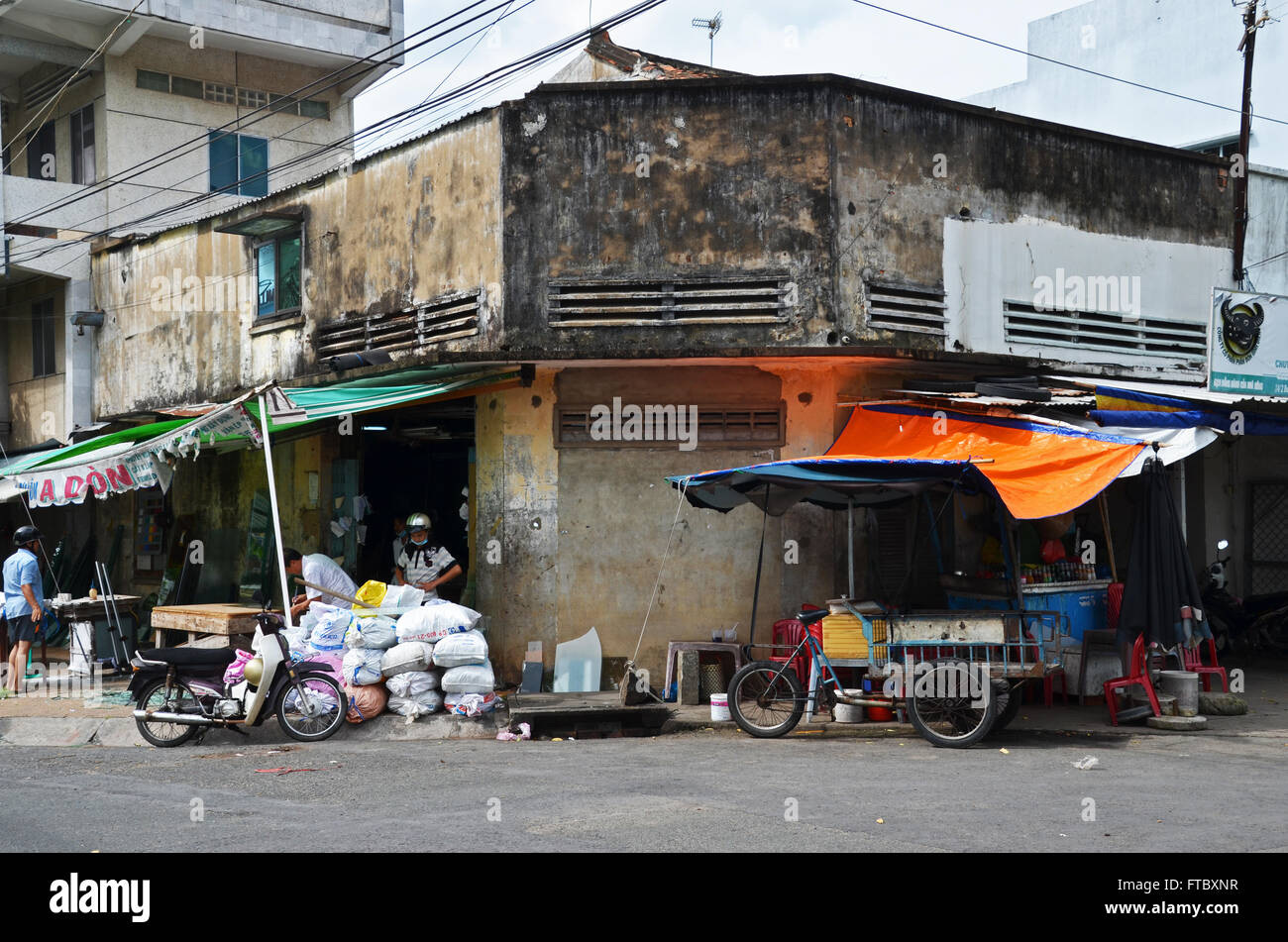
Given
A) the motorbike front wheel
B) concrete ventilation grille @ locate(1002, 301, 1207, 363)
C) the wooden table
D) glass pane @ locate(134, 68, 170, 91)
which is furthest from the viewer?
glass pane @ locate(134, 68, 170, 91)

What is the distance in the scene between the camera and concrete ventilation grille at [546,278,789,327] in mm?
12953

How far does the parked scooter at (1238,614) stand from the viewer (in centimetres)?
1548

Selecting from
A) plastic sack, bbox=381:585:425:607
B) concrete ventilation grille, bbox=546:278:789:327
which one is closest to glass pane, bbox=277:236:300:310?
concrete ventilation grille, bbox=546:278:789:327

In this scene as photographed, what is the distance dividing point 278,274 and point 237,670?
7516 mm

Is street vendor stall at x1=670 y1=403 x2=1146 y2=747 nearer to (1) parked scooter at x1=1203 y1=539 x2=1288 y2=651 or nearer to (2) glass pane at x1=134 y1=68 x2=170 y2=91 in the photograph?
(1) parked scooter at x1=1203 y1=539 x2=1288 y2=651

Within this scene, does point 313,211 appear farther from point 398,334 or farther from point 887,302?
point 887,302

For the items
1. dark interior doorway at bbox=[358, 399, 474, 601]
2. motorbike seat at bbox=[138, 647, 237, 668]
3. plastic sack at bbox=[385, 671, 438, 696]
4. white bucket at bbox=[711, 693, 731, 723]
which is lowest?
white bucket at bbox=[711, 693, 731, 723]

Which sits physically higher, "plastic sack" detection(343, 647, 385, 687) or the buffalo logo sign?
the buffalo logo sign

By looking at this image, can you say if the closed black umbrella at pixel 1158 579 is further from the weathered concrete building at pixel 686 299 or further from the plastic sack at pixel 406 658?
the plastic sack at pixel 406 658

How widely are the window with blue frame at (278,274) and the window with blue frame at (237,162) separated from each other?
6762 mm

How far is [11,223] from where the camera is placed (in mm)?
20828

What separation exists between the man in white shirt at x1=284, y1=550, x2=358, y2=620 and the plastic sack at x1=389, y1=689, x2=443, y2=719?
5.58ft

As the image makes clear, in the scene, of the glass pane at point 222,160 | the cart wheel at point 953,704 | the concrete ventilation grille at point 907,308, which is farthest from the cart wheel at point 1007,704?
the glass pane at point 222,160

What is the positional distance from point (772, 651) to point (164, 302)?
39.5 feet
